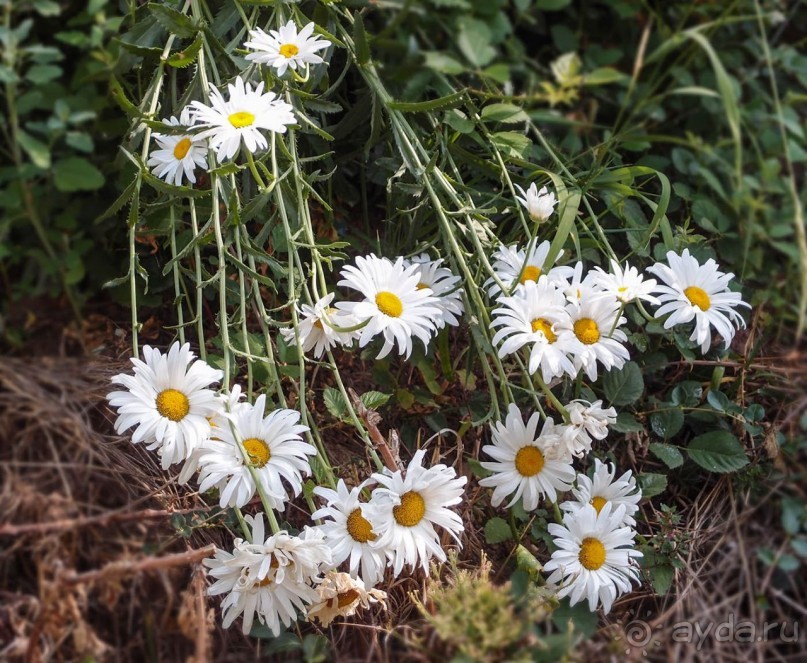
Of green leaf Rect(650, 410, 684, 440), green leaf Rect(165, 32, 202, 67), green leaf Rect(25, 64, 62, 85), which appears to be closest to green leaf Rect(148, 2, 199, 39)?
green leaf Rect(165, 32, 202, 67)

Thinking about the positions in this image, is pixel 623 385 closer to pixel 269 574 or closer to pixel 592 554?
pixel 592 554

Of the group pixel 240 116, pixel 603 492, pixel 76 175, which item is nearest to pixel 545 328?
pixel 603 492

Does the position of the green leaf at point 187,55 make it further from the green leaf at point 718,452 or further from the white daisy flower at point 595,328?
the green leaf at point 718,452

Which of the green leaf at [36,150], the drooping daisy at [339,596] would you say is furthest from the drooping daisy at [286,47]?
the drooping daisy at [339,596]

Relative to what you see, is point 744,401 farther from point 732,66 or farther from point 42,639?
point 42,639

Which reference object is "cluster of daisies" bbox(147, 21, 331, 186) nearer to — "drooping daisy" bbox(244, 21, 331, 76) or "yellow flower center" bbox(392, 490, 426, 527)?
"drooping daisy" bbox(244, 21, 331, 76)
